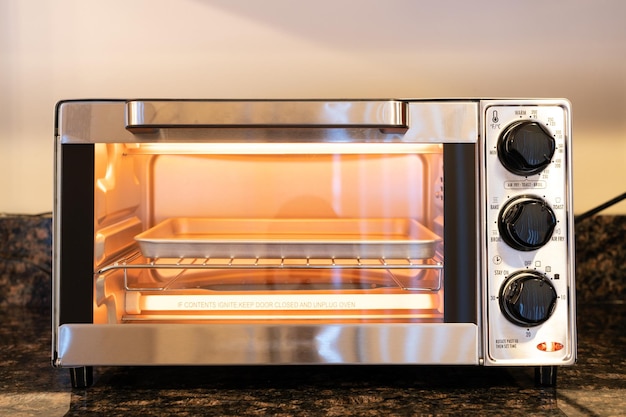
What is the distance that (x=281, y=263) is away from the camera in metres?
0.68

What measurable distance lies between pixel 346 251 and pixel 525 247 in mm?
209

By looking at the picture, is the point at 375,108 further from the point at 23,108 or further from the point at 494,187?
the point at 23,108

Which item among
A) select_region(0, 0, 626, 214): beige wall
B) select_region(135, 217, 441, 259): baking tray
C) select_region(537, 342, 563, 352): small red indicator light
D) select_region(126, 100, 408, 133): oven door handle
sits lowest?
select_region(537, 342, 563, 352): small red indicator light

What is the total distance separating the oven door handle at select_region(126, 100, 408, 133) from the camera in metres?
0.63

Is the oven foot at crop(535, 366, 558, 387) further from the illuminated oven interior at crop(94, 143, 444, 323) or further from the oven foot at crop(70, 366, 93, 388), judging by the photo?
the oven foot at crop(70, 366, 93, 388)

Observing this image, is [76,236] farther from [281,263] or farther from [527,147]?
[527,147]

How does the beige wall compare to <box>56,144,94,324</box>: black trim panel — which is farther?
the beige wall

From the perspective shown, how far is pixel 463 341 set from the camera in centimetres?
63

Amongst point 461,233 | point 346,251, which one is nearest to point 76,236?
point 346,251

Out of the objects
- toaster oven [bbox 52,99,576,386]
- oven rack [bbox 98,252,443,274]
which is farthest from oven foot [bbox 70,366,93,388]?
oven rack [bbox 98,252,443,274]

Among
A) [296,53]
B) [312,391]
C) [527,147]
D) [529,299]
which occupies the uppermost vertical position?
[296,53]

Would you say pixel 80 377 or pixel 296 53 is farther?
pixel 296 53

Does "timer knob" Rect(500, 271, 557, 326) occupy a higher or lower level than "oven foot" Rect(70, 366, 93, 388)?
higher

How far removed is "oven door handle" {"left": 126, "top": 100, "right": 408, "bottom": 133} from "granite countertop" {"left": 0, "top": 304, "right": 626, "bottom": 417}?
0.32 meters
